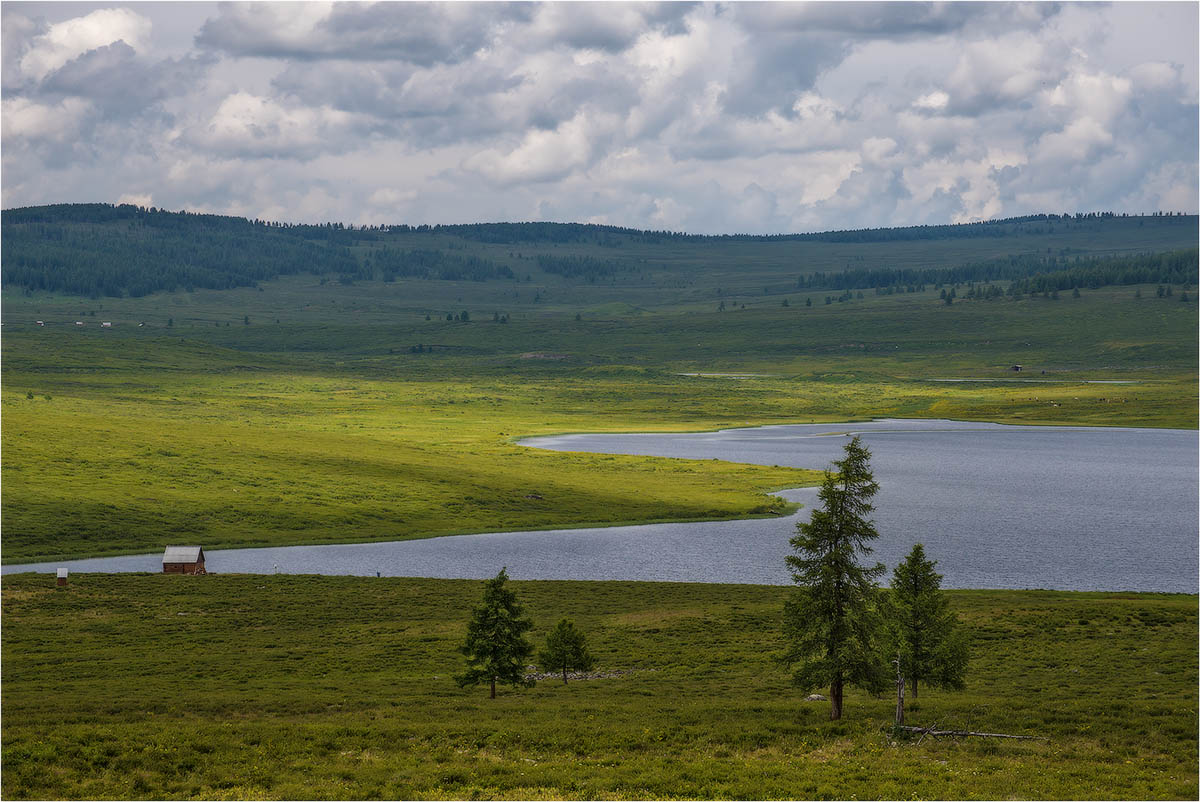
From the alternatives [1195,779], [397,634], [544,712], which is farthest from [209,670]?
[1195,779]

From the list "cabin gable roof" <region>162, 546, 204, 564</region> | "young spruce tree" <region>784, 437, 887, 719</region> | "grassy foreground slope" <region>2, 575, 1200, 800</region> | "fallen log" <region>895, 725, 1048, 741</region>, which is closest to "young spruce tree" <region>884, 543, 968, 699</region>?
"grassy foreground slope" <region>2, 575, 1200, 800</region>

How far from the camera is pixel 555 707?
40875 mm

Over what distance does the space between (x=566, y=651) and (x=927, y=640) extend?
1579cm

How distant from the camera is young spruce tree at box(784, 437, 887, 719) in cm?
3762

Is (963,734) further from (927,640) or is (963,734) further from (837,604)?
(927,640)

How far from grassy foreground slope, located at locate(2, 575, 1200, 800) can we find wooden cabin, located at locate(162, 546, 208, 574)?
7.70 m

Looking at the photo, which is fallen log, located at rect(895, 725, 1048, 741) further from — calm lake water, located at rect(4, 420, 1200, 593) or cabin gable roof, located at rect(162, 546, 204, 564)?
cabin gable roof, located at rect(162, 546, 204, 564)

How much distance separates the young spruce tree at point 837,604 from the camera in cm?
3762

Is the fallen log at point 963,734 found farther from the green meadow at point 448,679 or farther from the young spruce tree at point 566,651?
the young spruce tree at point 566,651

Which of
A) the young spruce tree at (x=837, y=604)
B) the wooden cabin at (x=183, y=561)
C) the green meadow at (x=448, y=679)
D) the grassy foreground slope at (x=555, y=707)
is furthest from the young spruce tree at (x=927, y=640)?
the wooden cabin at (x=183, y=561)

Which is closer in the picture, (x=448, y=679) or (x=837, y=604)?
(x=837, y=604)

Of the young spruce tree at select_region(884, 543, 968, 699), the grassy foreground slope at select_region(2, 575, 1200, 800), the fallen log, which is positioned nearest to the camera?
the grassy foreground slope at select_region(2, 575, 1200, 800)

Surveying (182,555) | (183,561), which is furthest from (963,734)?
(182,555)

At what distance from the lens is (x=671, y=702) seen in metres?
42.0
